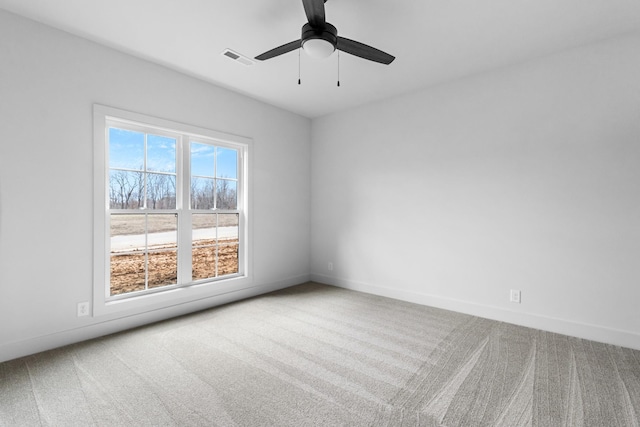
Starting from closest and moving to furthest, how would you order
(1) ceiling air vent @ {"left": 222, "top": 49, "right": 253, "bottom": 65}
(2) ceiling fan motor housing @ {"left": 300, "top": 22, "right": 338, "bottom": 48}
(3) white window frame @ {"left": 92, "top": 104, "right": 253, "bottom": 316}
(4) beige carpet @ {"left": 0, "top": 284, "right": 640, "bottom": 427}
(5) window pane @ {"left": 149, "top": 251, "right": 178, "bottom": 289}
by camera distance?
(4) beige carpet @ {"left": 0, "top": 284, "right": 640, "bottom": 427} → (2) ceiling fan motor housing @ {"left": 300, "top": 22, "right": 338, "bottom": 48} → (3) white window frame @ {"left": 92, "top": 104, "right": 253, "bottom": 316} → (1) ceiling air vent @ {"left": 222, "top": 49, "right": 253, "bottom": 65} → (5) window pane @ {"left": 149, "top": 251, "right": 178, "bottom": 289}

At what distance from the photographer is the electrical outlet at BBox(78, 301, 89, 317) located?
2.72 metres

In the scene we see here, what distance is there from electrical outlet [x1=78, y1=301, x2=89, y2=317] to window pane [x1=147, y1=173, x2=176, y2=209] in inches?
43.4

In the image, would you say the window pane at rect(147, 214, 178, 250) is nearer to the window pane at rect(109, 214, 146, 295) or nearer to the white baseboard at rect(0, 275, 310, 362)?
the window pane at rect(109, 214, 146, 295)

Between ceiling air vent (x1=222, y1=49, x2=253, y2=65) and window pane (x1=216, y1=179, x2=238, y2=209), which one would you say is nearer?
ceiling air vent (x1=222, y1=49, x2=253, y2=65)

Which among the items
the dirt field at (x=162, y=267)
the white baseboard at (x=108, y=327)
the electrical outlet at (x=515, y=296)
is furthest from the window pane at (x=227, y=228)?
the electrical outlet at (x=515, y=296)

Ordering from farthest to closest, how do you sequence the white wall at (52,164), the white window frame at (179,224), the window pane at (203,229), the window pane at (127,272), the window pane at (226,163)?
1. the window pane at (226,163)
2. the window pane at (203,229)
3. the window pane at (127,272)
4. the white window frame at (179,224)
5. the white wall at (52,164)

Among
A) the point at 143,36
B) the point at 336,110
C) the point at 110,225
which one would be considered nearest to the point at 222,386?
the point at 110,225

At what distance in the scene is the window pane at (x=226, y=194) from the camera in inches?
156

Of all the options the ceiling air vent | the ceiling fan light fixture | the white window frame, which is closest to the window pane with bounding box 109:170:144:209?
the white window frame

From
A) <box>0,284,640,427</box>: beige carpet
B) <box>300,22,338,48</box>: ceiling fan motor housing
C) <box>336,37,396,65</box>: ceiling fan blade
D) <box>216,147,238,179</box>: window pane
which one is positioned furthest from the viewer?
<box>216,147,238,179</box>: window pane

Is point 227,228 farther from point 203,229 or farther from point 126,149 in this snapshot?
point 126,149

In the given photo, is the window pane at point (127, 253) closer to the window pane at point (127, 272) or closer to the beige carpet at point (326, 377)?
the window pane at point (127, 272)

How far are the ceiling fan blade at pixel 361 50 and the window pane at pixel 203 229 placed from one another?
2594 millimetres

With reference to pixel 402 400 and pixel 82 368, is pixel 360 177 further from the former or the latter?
pixel 82 368
